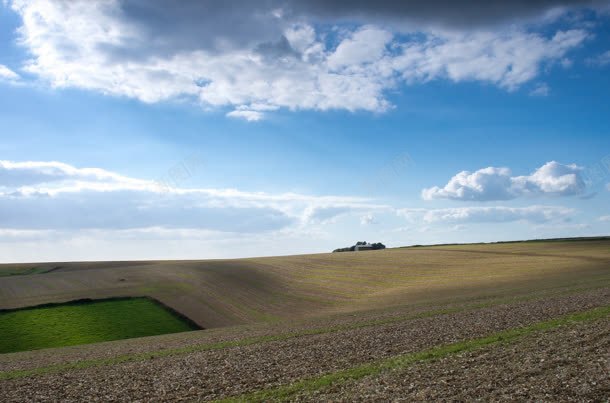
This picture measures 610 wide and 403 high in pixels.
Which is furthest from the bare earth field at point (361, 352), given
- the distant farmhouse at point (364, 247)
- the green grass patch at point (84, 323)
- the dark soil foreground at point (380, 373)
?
the distant farmhouse at point (364, 247)

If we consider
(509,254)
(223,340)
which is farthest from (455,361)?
(509,254)

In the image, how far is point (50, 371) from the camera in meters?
28.9

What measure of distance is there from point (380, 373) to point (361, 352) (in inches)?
225

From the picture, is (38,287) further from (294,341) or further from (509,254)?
(509,254)

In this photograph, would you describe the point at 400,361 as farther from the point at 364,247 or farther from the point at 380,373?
the point at 364,247

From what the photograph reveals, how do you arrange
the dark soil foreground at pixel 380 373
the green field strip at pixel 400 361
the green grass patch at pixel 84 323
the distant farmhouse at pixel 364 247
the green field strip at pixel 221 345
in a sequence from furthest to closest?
the distant farmhouse at pixel 364 247 → the green grass patch at pixel 84 323 → the green field strip at pixel 221 345 → the green field strip at pixel 400 361 → the dark soil foreground at pixel 380 373

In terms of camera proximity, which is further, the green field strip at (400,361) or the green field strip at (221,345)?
the green field strip at (221,345)

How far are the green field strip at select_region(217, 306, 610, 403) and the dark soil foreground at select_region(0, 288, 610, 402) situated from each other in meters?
0.18

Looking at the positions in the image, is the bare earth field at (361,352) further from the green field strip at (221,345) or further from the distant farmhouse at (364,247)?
the distant farmhouse at (364,247)

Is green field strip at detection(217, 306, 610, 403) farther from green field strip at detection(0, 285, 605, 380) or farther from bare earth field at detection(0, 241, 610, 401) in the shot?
green field strip at detection(0, 285, 605, 380)

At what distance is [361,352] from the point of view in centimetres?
2620

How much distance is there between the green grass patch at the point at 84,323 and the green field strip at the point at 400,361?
1380 inches

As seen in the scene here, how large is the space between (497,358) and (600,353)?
3862 mm

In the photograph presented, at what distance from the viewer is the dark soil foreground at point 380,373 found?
16.8 m
